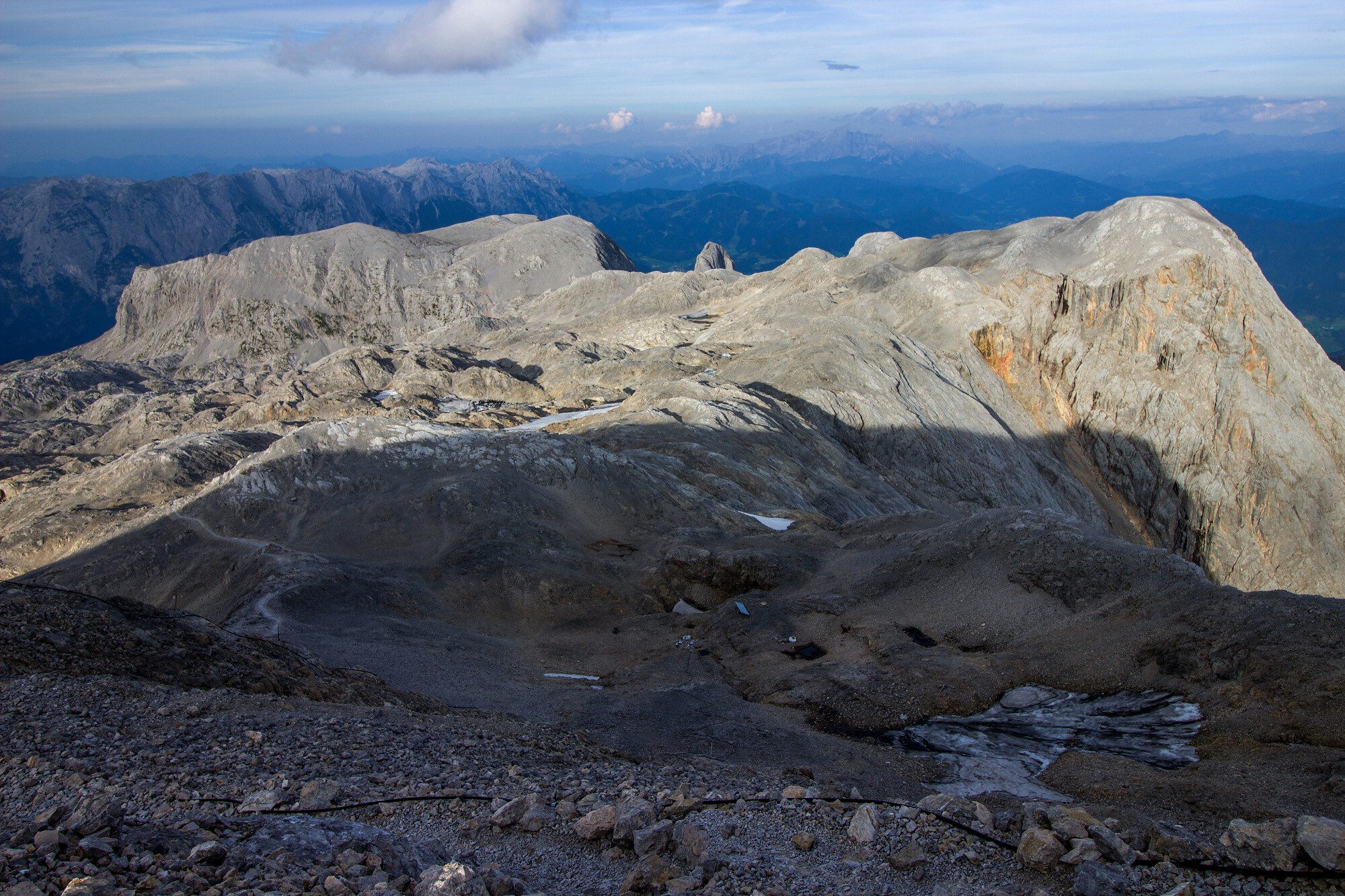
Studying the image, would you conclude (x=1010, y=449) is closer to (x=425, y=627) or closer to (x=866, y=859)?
(x=425, y=627)

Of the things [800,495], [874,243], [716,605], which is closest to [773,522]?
[800,495]

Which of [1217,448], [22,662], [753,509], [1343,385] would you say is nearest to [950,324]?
[1217,448]

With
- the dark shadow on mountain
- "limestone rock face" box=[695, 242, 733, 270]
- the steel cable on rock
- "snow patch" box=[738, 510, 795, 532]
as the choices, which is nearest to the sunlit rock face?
the dark shadow on mountain

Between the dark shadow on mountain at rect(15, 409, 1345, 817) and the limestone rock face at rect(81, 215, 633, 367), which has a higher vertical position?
the limestone rock face at rect(81, 215, 633, 367)

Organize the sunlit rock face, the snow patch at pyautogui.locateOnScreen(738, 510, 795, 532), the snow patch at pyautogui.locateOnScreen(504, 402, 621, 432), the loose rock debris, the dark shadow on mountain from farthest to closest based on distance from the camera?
the snow patch at pyautogui.locateOnScreen(504, 402, 621, 432), the snow patch at pyautogui.locateOnScreen(738, 510, 795, 532), the sunlit rock face, the dark shadow on mountain, the loose rock debris

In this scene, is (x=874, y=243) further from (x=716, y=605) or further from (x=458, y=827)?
(x=458, y=827)

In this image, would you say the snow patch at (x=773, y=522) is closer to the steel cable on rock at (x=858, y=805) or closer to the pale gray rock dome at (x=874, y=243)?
the steel cable on rock at (x=858, y=805)

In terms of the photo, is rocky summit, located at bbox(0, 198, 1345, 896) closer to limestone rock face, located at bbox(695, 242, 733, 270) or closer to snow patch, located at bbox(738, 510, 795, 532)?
snow patch, located at bbox(738, 510, 795, 532)

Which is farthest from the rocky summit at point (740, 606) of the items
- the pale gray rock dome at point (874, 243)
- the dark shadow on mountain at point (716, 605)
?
the pale gray rock dome at point (874, 243)
